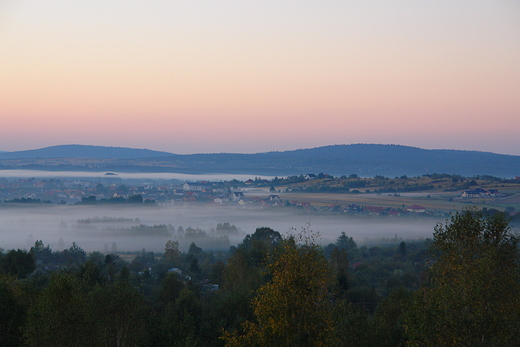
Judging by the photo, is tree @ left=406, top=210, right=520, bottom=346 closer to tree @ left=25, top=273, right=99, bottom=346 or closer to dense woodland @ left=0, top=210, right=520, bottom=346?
dense woodland @ left=0, top=210, right=520, bottom=346

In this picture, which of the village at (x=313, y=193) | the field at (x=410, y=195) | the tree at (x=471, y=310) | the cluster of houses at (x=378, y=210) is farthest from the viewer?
the village at (x=313, y=193)

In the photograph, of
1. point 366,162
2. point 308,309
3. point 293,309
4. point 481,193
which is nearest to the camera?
point 293,309

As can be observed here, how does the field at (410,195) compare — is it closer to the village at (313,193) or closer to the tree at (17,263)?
the village at (313,193)

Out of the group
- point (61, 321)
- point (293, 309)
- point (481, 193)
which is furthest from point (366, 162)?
point (61, 321)

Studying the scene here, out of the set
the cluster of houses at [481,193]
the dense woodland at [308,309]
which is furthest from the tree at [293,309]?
the cluster of houses at [481,193]

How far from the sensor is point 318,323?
13.0 meters

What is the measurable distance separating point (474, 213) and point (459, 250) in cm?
243

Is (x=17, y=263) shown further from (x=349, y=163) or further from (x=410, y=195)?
(x=349, y=163)

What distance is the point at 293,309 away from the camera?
12.8 m

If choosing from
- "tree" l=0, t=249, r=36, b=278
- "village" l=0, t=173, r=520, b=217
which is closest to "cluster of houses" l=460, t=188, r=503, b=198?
"village" l=0, t=173, r=520, b=217

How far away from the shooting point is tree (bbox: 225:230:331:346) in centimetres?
1272

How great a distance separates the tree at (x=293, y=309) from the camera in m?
12.7

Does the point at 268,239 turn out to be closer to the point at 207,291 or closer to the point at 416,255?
the point at 207,291

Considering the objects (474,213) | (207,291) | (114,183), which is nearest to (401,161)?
(114,183)
